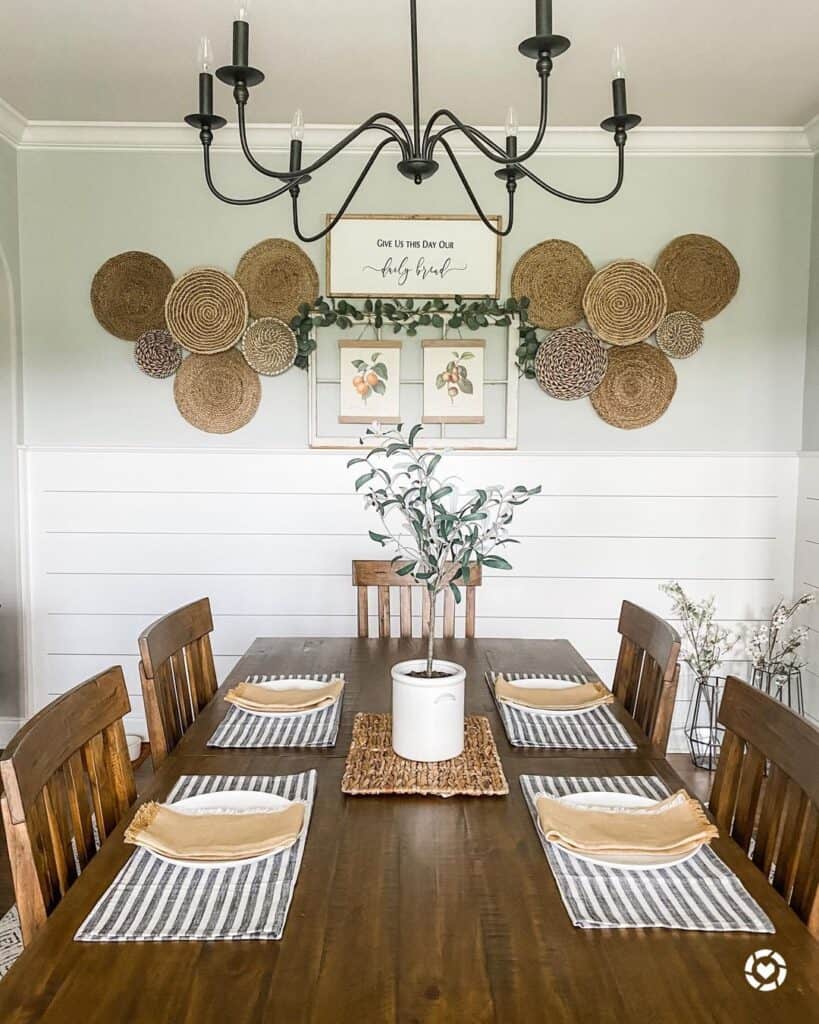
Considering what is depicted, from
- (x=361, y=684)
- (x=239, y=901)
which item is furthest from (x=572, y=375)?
(x=239, y=901)

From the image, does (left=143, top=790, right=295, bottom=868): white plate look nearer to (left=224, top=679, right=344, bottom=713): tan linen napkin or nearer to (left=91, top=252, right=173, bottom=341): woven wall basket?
(left=224, top=679, right=344, bottom=713): tan linen napkin

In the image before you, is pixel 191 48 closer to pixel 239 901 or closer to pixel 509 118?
pixel 509 118

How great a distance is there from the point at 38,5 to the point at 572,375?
2.21 metres

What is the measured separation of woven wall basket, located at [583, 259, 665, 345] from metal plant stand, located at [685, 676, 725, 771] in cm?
143

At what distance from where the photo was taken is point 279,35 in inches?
101

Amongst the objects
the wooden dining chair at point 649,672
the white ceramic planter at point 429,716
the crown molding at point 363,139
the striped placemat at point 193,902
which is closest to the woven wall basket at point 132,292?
the crown molding at point 363,139

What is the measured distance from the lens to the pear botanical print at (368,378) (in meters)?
3.43

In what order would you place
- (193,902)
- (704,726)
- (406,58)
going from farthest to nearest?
(704,726)
(406,58)
(193,902)

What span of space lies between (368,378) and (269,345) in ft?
1.40

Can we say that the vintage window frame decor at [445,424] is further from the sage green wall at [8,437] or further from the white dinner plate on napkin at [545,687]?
the white dinner plate on napkin at [545,687]

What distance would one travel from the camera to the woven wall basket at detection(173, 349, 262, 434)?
11.2 feet

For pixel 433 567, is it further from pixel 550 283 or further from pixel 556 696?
pixel 550 283

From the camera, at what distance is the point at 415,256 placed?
3.41 meters

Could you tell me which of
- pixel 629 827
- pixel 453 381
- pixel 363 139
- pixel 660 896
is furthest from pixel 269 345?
pixel 660 896
